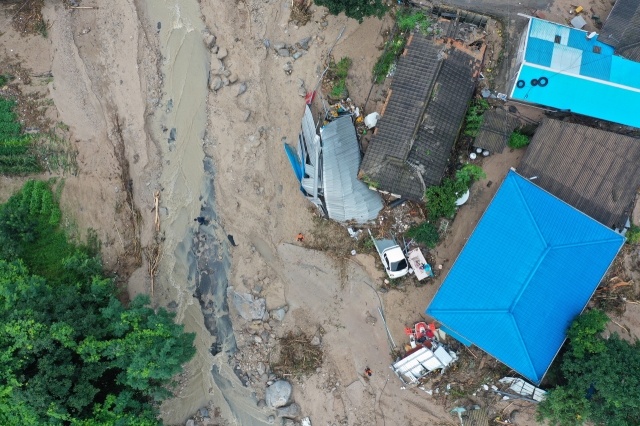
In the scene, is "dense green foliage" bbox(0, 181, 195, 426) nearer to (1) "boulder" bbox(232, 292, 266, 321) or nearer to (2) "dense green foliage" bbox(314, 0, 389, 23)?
(1) "boulder" bbox(232, 292, 266, 321)

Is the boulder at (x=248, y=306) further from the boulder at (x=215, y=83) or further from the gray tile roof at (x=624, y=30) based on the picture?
the gray tile roof at (x=624, y=30)

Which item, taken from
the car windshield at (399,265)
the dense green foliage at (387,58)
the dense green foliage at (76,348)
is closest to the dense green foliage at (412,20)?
the dense green foliage at (387,58)

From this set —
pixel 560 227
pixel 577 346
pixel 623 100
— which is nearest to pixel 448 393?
pixel 577 346

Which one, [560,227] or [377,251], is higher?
[560,227]

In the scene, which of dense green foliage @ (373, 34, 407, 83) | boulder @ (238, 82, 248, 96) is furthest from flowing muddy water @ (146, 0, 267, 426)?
dense green foliage @ (373, 34, 407, 83)

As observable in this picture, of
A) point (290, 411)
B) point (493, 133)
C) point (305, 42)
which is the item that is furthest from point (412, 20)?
point (290, 411)

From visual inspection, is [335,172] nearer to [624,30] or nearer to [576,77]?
[576,77]

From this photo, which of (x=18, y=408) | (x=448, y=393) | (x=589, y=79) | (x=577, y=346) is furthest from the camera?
(x=448, y=393)

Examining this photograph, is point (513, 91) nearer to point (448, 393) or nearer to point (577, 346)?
point (577, 346)
